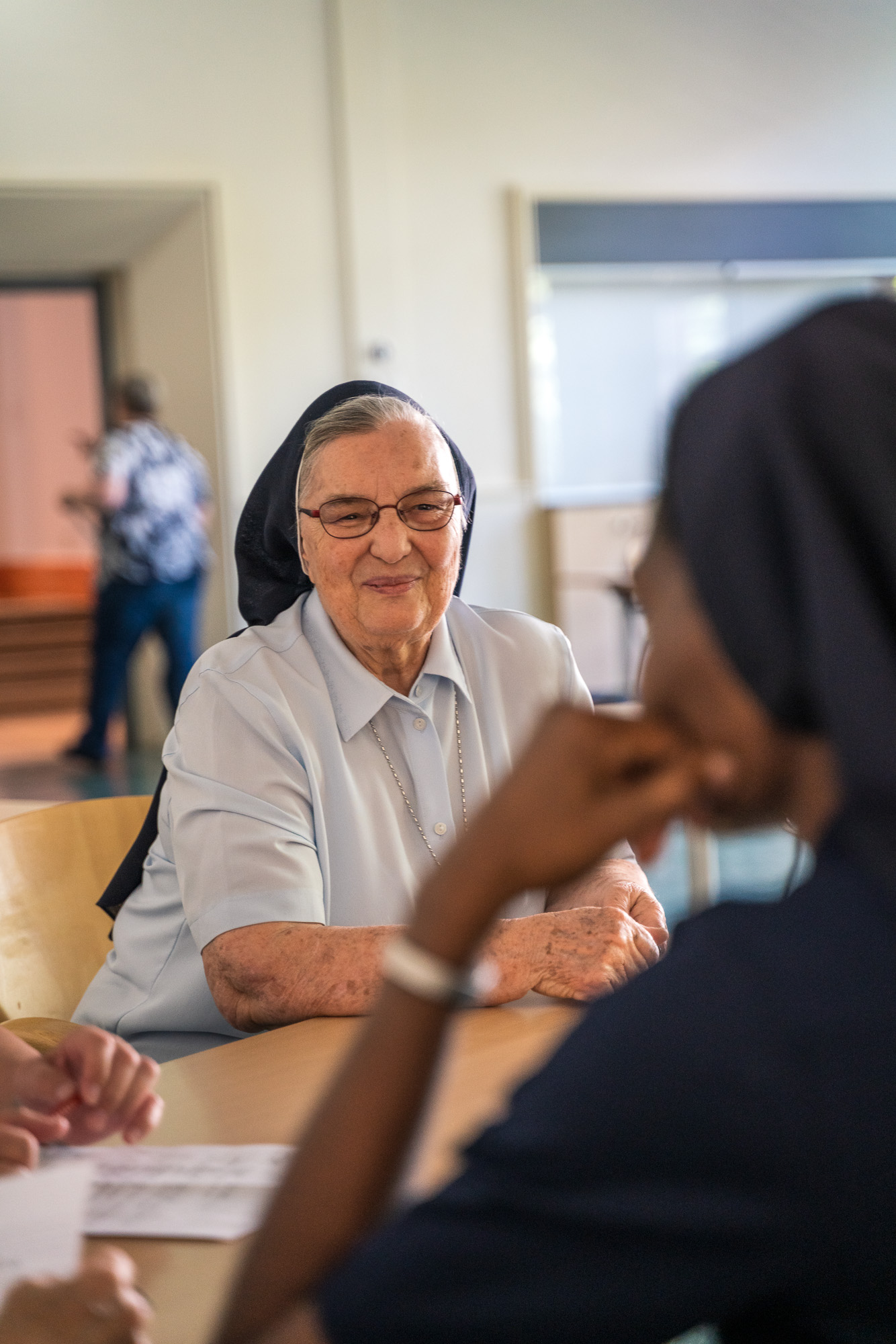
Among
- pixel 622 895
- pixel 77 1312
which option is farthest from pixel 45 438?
pixel 77 1312

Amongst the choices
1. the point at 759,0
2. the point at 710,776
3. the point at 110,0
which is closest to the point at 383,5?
the point at 110,0

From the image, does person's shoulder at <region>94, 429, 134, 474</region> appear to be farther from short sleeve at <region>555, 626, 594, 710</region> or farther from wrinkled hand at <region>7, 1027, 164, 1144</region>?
wrinkled hand at <region>7, 1027, 164, 1144</region>

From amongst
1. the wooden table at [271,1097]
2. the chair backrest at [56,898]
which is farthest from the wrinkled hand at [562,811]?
the chair backrest at [56,898]

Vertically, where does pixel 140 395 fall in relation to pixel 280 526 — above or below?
above

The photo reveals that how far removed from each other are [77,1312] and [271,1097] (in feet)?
1.31

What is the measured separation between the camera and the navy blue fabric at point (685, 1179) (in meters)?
0.64

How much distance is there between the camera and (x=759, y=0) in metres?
7.59

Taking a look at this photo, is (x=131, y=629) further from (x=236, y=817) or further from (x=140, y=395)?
(x=236, y=817)

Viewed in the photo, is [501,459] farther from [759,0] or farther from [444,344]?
[759,0]

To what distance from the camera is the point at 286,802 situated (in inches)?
63.8

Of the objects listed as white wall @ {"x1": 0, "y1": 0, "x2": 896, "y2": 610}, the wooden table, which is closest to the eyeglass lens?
the wooden table

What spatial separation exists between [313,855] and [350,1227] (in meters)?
0.89

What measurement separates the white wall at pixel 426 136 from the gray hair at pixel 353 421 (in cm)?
514

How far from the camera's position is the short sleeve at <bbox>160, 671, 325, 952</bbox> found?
5.02 feet
